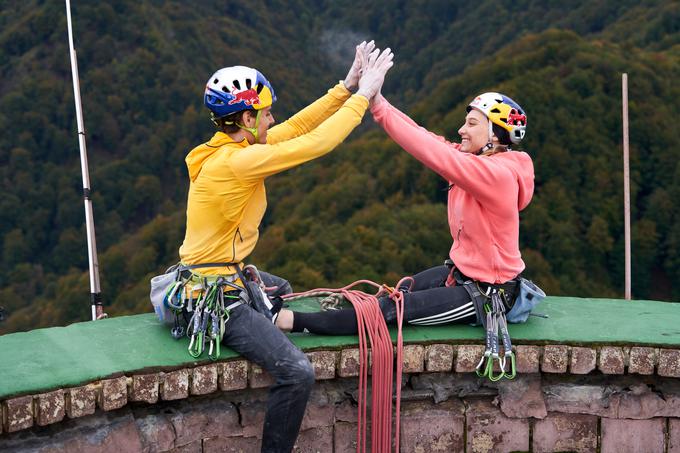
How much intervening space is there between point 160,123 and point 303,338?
57.4 m

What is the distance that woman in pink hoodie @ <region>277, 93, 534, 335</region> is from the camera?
5.08 meters

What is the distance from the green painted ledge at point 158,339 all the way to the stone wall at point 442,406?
0.06m

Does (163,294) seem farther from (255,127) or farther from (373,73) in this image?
(373,73)

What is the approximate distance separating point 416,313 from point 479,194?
0.70m

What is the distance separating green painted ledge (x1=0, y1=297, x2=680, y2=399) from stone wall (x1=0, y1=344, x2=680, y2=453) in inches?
2.2

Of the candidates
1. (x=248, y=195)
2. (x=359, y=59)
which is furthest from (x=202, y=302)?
(x=359, y=59)

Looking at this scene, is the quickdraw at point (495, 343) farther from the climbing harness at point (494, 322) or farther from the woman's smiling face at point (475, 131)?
the woman's smiling face at point (475, 131)

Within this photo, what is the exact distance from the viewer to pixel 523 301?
529cm

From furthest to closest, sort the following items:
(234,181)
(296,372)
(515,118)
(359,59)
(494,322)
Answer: (359,59), (515,118), (494,322), (234,181), (296,372)

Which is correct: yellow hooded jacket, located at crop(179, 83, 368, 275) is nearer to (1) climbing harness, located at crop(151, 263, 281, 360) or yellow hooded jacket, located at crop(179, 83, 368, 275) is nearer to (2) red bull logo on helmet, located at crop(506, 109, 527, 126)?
(1) climbing harness, located at crop(151, 263, 281, 360)

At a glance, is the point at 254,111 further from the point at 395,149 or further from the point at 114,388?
the point at 395,149

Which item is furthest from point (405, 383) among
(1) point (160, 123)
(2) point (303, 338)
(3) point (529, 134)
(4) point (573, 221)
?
(1) point (160, 123)

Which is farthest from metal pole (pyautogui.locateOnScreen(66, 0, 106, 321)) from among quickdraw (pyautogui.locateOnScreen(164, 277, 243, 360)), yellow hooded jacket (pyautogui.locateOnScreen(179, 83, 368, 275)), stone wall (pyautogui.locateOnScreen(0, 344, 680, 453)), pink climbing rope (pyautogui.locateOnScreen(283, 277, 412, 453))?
pink climbing rope (pyautogui.locateOnScreen(283, 277, 412, 453))

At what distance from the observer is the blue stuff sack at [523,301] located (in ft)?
17.3
